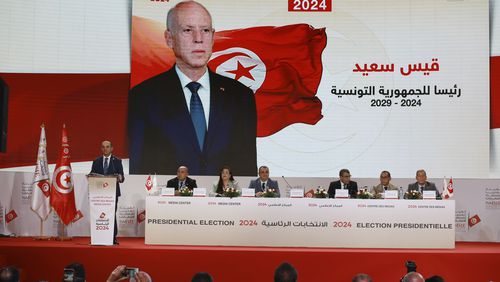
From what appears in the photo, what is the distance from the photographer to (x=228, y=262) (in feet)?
23.0

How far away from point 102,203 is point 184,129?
9.40ft

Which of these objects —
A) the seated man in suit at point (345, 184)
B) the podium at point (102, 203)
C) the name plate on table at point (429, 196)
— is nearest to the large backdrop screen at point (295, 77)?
the seated man in suit at point (345, 184)

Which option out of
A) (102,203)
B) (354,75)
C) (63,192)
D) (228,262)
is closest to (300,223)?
(228,262)

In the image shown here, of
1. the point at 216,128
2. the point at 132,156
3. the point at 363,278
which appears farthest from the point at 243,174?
the point at 363,278

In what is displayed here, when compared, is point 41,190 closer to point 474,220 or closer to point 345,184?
point 345,184

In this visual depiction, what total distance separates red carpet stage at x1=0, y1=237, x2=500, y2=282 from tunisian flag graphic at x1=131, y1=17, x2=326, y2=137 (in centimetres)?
345

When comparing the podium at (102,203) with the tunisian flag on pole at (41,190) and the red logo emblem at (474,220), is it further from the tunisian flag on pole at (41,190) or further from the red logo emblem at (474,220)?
the red logo emblem at (474,220)

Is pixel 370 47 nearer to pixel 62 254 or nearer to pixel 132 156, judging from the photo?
pixel 132 156

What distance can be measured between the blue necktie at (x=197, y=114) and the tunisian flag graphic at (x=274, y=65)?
0.43m

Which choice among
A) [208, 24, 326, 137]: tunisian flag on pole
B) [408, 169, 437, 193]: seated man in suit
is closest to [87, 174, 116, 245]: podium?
[208, 24, 326, 137]: tunisian flag on pole

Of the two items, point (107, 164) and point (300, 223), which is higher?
point (107, 164)

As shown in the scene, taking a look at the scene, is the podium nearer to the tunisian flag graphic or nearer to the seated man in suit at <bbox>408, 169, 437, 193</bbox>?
the tunisian flag graphic

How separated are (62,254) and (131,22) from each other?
170 inches

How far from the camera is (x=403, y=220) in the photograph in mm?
7637
